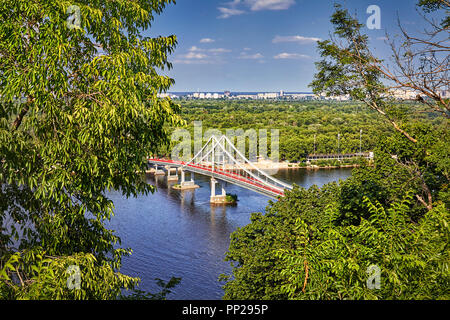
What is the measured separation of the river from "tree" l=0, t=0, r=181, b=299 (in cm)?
1197

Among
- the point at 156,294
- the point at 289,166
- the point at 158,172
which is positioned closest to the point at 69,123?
the point at 156,294

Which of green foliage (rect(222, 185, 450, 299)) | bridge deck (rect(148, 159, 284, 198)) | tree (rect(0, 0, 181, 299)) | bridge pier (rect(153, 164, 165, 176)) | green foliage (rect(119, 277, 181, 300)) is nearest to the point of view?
green foliage (rect(222, 185, 450, 299))

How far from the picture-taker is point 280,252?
4055 millimetres

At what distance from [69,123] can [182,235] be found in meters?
21.1

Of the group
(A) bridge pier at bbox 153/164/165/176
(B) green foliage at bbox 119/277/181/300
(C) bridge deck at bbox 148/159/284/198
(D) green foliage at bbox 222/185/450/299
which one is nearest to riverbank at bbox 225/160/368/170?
(A) bridge pier at bbox 153/164/165/176

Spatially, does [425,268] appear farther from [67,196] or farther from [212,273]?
[212,273]

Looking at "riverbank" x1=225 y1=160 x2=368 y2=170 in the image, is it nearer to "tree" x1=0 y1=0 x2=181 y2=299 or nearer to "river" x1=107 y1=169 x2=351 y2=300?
"river" x1=107 y1=169 x2=351 y2=300

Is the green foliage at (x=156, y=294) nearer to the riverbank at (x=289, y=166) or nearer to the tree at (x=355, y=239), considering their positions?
the tree at (x=355, y=239)

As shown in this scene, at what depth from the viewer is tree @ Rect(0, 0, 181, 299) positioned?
12.9 ft

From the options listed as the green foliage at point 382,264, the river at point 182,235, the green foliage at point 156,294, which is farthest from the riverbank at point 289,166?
the green foliage at point 382,264

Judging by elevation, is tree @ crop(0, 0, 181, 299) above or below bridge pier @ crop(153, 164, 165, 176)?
above

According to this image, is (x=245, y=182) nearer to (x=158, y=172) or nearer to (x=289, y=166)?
(x=158, y=172)

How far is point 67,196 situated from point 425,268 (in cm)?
356
